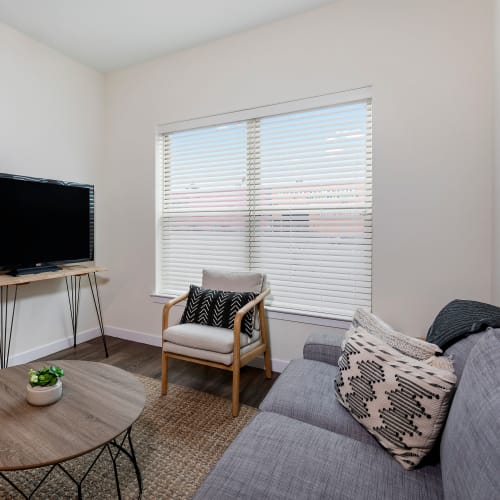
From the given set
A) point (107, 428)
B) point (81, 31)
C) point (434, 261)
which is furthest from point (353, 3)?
point (107, 428)

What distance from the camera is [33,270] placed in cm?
267

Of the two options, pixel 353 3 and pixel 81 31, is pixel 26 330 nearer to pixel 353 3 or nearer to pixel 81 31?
pixel 81 31

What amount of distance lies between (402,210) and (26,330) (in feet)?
10.9

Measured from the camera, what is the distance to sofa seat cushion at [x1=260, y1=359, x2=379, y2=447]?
1279 millimetres

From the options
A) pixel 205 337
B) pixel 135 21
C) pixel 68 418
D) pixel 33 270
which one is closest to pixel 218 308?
pixel 205 337

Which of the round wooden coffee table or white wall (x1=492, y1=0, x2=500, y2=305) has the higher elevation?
white wall (x1=492, y1=0, x2=500, y2=305)

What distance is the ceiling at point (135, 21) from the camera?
246 cm

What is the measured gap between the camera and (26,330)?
114 inches

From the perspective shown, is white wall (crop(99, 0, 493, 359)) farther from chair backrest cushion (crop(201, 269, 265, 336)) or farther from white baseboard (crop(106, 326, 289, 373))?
white baseboard (crop(106, 326, 289, 373))

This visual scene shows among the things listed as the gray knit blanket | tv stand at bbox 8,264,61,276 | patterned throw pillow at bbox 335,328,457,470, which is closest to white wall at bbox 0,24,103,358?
tv stand at bbox 8,264,61,276

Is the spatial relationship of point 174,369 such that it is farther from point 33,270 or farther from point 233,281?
point 33,270

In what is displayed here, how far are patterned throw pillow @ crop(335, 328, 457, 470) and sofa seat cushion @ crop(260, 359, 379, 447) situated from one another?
5 centimetres

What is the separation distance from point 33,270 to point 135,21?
7.38 ft

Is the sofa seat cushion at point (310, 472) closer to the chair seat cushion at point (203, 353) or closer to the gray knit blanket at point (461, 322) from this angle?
the gray knit blanket at point (461, 322)
